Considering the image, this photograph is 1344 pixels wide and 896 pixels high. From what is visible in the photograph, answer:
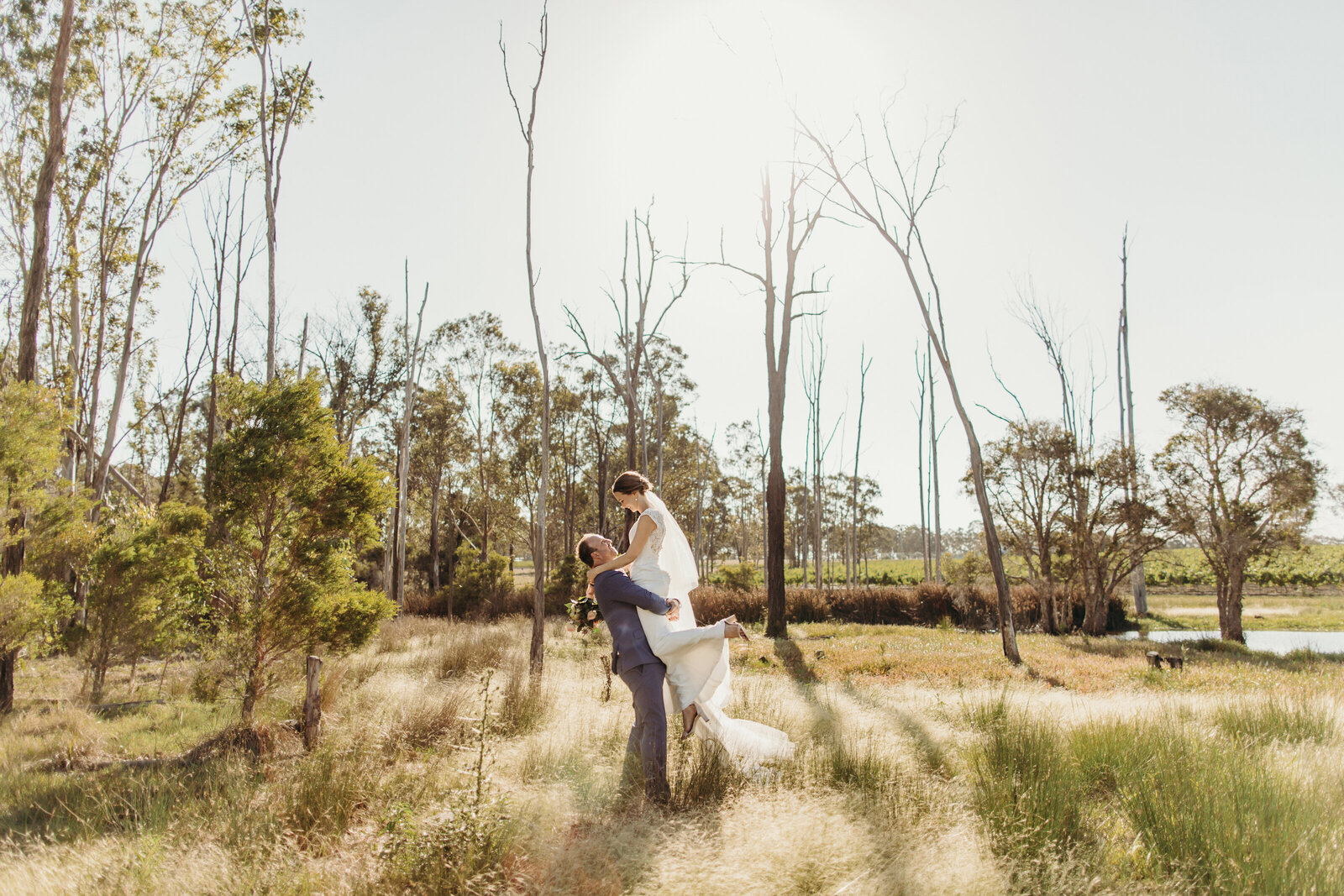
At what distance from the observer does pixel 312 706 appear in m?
6.15

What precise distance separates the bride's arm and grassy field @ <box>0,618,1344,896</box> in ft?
3.04

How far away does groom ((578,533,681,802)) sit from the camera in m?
3.96

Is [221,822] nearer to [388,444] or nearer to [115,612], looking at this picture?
[115,612]

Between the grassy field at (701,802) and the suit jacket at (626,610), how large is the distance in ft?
2.35

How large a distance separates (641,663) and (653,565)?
57 cm

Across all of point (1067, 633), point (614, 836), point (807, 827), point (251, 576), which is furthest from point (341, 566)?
point (1067, 633)

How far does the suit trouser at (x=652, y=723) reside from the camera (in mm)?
3920

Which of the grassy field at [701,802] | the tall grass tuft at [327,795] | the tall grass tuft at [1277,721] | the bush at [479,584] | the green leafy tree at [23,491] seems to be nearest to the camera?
the grassy field at [701,802]

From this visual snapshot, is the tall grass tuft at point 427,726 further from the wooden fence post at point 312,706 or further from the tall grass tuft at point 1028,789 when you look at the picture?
the tall grass tuft at point 1028,789

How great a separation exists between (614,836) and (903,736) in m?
2.67

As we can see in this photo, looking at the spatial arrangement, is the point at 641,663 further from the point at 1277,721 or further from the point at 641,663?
the point at 1277,721

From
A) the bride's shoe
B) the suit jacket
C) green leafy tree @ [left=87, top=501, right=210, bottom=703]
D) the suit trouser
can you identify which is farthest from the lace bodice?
green leafy tree @ [left=87, top=501, right=210, bottom=703]

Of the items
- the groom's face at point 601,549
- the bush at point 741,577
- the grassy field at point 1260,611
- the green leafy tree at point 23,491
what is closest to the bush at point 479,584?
the bush at point 741,577

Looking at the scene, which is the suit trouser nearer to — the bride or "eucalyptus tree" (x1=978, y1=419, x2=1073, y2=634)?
the bride
